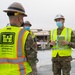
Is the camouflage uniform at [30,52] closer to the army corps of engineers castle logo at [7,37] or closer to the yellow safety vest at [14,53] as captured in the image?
the yellow safety vest at [14,53]

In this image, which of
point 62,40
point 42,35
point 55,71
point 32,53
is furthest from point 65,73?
point 42,35

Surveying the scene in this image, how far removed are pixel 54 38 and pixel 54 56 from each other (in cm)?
38

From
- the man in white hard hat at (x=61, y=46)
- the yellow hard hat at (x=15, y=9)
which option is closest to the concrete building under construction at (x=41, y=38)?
the man in white hard hat at (x=61, y=46)

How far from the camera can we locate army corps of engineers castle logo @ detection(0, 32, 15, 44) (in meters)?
3.88

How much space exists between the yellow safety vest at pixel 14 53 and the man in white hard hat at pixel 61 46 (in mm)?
3338

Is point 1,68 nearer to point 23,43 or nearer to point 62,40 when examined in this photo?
point 23,43

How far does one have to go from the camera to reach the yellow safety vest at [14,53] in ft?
12.6

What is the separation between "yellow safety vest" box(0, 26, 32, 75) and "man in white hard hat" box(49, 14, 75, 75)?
3.34 m

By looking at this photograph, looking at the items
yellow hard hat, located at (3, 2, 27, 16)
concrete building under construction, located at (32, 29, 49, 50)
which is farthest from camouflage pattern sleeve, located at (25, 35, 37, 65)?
concrete building under construction, located at (32, 29, 49, 50)

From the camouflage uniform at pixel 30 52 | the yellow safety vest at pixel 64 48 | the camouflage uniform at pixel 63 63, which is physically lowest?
the camouflage uniform at pixel 63 63

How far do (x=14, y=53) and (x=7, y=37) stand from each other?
0.67ft

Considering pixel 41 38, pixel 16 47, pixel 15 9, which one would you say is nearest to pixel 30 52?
pixel 16 47

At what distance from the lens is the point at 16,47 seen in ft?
12.7

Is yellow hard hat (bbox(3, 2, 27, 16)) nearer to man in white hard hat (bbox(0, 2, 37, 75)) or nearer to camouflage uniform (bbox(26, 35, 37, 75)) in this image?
man in white hard hat (bbox(0, 2, 37, 75))
